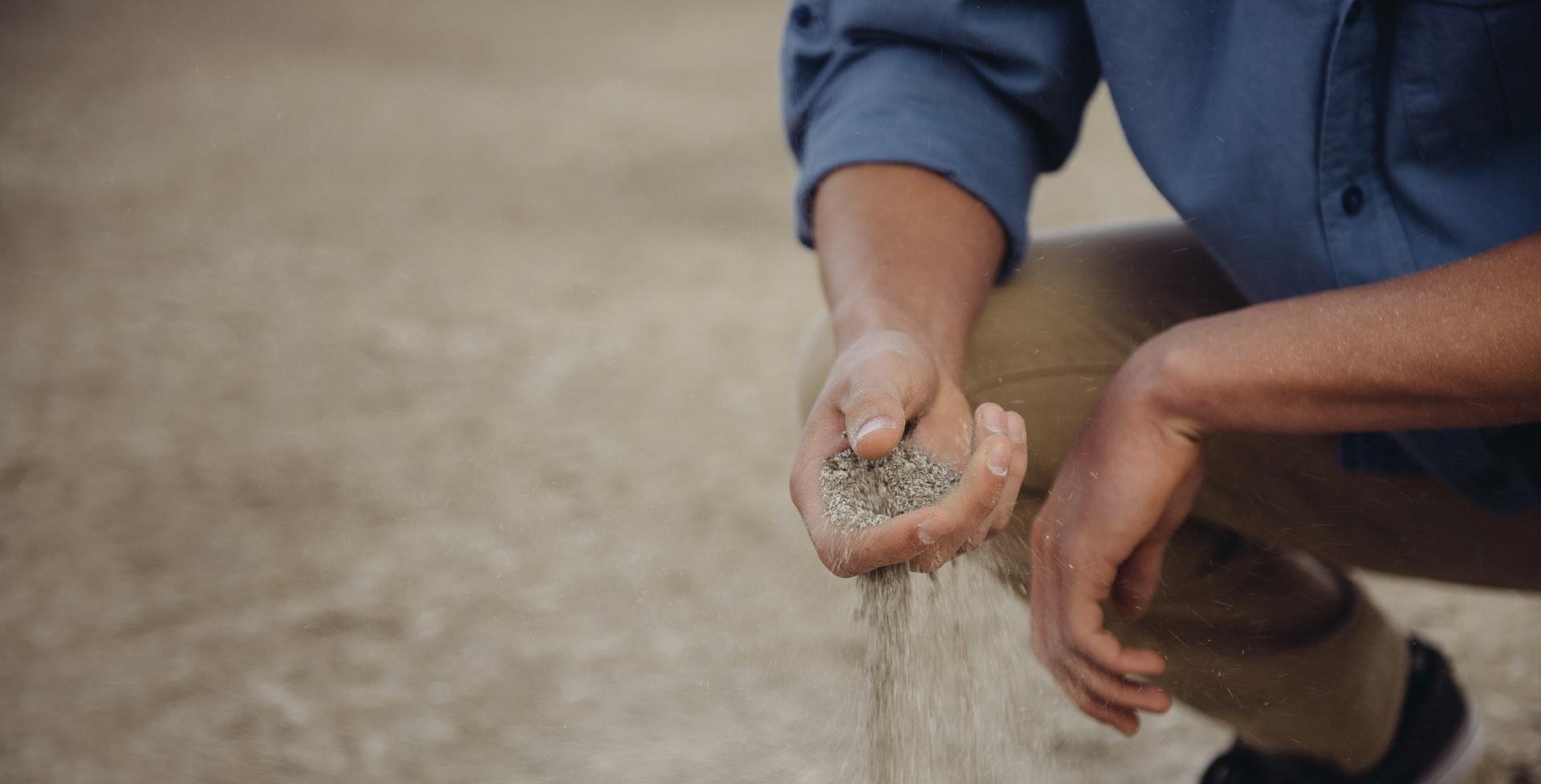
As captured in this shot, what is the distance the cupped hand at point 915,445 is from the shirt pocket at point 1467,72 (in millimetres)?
506

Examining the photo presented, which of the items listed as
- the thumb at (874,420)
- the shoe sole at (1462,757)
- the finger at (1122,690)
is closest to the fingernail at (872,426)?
Answer: the thumb at (874,420)

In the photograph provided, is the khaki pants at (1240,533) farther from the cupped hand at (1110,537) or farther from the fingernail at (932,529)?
the fingernail at (932,529)

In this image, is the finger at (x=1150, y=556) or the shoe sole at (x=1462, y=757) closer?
the finger at (x=1150, y=556)

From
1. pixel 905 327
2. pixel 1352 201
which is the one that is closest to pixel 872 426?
pixel 905 327

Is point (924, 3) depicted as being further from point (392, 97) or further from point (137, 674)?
point (392, 97)

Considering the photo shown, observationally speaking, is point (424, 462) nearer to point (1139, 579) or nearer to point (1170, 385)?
point (1139, 579)

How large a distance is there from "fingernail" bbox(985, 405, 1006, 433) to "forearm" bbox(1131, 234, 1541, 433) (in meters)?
0.15

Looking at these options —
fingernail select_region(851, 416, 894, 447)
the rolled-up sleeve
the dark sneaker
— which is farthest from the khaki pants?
fingernail select_region(851, 416, 894, 447)

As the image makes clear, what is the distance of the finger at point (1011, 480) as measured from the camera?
116 cm

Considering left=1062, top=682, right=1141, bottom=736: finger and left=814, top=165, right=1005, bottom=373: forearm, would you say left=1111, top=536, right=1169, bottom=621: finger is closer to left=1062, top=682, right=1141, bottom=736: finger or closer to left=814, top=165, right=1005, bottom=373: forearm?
left=1062, top=682, right=1141, bottom=736: finger

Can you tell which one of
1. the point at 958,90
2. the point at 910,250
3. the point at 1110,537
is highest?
the point at 958,90

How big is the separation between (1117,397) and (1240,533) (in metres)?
0.38

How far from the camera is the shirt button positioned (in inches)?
47.9

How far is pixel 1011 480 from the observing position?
3.87 feet
